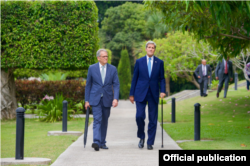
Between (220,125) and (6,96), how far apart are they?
835 cm

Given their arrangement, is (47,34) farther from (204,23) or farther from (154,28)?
(154,28)

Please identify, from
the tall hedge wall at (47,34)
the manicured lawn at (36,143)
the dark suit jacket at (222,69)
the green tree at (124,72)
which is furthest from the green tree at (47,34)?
the green tree at (124,72)

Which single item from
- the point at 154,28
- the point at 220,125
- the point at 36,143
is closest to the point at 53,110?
the point at 36,143

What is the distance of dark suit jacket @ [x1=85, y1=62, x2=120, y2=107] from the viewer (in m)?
7.26

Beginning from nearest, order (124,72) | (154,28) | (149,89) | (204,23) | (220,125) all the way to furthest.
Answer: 1. (149,89)
2. (204,23)
3. (220,125)
4. (124,72)
5. (154,28)

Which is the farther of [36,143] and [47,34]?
[47,34]

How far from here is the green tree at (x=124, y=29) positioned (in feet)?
142

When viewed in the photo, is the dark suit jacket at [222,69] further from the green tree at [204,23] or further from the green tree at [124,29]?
the green tree at [124,29]

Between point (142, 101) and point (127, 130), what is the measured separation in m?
3.92

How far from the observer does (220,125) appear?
11.5 m

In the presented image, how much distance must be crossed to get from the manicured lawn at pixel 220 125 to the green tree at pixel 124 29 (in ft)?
80.1

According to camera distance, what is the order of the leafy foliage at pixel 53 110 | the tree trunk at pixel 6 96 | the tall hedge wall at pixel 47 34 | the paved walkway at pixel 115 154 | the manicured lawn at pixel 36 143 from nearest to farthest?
the paved walkway at pixel 115 154 < the manicured lawn at pixel 36 143 < the tall hedge wall at pixel 47 34 < the leafy foliage at pixel 53 110 < the tree trunk at pixel 6 96

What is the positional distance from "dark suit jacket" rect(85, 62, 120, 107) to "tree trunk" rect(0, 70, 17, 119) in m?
8.07

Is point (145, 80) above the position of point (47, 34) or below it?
below
